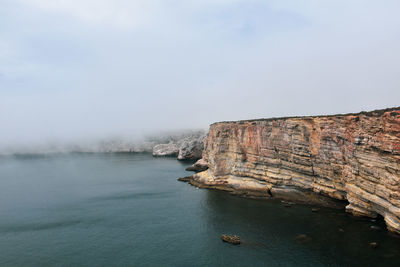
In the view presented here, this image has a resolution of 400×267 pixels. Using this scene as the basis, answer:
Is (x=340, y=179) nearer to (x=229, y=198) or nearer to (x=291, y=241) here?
(x=291, y=241)

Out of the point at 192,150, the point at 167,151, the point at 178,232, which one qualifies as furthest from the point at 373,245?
the point at 167,151

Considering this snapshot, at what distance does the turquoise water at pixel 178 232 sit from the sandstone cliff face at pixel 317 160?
3858 millimetres

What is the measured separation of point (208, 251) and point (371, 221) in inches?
965

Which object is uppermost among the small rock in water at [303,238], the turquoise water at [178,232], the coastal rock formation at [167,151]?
the coastal rock formation at [167,151]

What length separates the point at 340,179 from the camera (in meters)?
39.4

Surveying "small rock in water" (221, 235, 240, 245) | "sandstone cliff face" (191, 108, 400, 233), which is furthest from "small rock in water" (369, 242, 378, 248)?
"small rock in water" (221, 235, 240, 245)

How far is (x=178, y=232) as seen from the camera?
114 feet

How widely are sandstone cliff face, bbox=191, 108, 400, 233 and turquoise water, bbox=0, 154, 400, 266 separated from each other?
152 inches

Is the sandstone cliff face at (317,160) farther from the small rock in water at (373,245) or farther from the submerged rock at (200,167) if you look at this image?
the submerged rock at (200,167)

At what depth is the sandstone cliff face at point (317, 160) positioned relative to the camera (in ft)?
97.1

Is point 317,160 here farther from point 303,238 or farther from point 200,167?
point 200,167

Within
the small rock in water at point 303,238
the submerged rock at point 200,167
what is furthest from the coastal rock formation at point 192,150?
the small rock in water at point 303,238

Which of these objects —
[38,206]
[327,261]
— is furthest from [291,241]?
[38,206]

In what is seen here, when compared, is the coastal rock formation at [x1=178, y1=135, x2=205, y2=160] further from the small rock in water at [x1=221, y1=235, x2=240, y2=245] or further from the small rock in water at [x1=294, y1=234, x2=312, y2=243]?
the small rock in water at [x1=294, y1=234, x2=312, y2=243]
